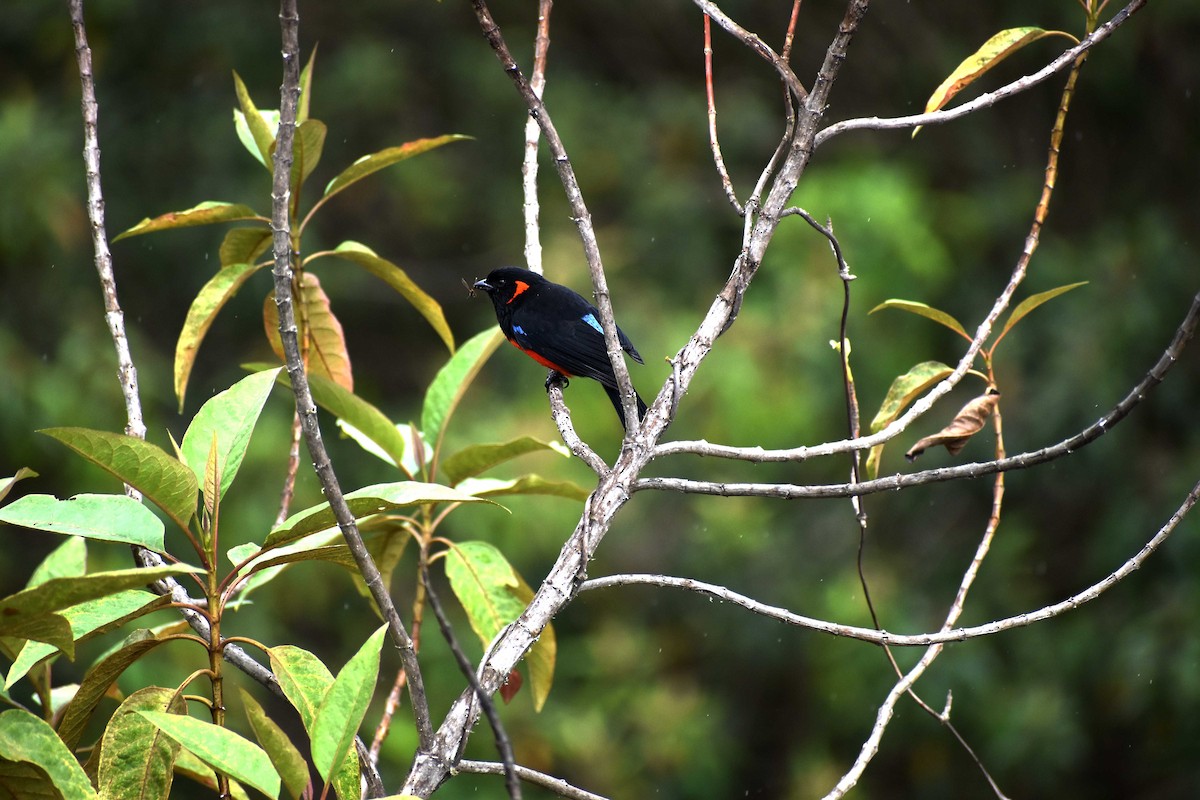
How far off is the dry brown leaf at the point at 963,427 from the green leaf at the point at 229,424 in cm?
95

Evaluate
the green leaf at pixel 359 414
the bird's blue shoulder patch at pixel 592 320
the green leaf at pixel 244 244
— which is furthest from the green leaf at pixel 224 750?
the bird's blue shoulder patch at pixel 592 320

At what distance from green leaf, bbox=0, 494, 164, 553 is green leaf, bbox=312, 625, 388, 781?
303 millimetres

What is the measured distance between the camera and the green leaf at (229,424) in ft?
5.17

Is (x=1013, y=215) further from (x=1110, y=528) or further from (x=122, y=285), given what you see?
(x=122, y=285)

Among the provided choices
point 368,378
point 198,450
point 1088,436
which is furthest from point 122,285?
point 1088,436

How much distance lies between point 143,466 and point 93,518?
0.08 meters

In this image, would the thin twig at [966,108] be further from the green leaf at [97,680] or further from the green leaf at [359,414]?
the green leaf at [97,680]

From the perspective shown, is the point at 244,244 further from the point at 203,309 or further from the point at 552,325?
the point at 552,325

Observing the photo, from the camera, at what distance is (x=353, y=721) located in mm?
1263

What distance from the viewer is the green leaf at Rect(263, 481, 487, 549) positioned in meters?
1.40

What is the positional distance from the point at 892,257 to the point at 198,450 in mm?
5806

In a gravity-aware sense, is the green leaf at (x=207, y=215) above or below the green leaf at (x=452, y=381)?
above

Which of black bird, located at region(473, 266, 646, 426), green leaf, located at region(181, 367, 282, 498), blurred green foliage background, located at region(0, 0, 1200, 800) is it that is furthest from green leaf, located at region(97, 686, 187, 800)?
blurred green foliage background, located at region(0, 0, 1200, 800)

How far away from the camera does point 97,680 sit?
148 cm
